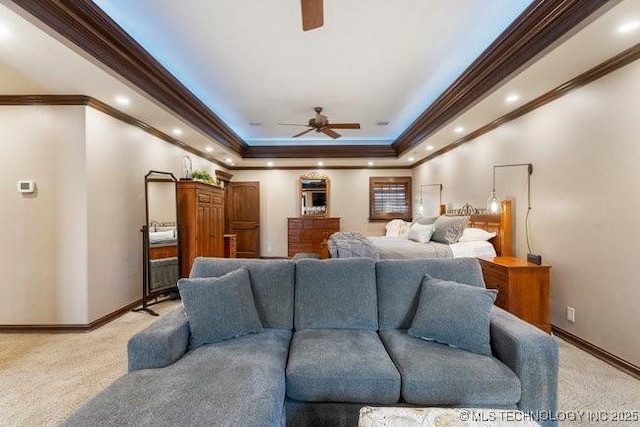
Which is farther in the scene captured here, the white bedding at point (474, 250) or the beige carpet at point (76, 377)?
the white bedding at point (474, 250)

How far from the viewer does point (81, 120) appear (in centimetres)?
332

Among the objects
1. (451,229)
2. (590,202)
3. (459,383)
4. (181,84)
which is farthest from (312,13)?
(451,229)

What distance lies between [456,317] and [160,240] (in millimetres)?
4005

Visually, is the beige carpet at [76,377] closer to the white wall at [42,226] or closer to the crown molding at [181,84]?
the white wall at [42,226]

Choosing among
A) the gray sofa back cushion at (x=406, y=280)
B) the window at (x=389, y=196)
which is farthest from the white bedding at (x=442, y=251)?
the window at (x=389, y=196)

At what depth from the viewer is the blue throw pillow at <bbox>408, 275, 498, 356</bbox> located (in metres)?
1.74

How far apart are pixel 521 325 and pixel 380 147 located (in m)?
5.54

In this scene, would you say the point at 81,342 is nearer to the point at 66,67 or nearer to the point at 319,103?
the point at 66,67

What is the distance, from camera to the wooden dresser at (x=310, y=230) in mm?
7730

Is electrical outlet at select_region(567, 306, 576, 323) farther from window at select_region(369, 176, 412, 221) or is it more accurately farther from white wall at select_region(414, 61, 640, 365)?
window at select_region(369, 176, 412, 221)

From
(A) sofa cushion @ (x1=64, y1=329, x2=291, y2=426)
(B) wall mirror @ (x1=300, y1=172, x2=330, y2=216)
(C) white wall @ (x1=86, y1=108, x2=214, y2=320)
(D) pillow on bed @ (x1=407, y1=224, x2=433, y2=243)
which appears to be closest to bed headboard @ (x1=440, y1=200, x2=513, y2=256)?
(D) pillow on bed @ (x1=407, y1=224, x2=433, y2=243)

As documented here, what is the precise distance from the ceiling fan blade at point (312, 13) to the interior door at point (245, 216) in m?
6.27

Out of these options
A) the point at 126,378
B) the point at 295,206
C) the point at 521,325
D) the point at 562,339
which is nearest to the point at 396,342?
the point at 521,325

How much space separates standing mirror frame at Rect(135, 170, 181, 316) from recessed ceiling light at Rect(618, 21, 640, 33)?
16.2 feet
